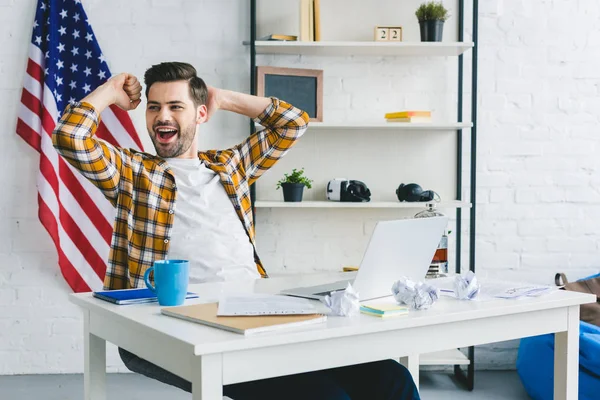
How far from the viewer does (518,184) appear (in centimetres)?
362

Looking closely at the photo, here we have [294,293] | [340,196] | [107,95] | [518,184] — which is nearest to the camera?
[294,293]

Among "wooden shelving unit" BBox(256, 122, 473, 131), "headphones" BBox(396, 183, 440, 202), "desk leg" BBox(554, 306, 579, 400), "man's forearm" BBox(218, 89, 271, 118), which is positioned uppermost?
"man's forearm" BBox(218, 89, 271, 118)

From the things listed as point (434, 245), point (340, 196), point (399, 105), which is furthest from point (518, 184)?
point (434, 245)

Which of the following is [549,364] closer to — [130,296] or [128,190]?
[128,190]

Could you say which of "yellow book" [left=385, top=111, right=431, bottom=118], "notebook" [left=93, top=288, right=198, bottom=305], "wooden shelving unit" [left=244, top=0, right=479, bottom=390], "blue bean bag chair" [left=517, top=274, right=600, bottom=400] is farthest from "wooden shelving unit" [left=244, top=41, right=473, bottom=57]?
"notebook" [left=93, top=288, right=198, bottom=305]

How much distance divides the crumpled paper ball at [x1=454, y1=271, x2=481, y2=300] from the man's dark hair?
1.17 m

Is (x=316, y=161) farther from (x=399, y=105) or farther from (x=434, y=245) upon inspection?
(x=434, y=245)

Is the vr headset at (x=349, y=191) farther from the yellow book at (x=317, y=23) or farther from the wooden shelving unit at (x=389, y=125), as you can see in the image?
the yellow book at (x=317, y=23)

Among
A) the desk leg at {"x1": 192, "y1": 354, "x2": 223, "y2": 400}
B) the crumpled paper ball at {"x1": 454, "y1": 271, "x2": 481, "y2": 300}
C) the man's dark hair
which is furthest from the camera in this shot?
the man's dark hair

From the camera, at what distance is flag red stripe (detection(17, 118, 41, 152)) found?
341 centimetres

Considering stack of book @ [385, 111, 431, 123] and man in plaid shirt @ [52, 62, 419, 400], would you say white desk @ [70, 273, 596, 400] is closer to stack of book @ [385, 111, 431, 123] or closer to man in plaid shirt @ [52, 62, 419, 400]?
man in plaid shirt @ [52, 62, 419, 400]

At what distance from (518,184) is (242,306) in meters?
2.52

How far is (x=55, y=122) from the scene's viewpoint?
341 cm

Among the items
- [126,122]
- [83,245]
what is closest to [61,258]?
[83,245]
